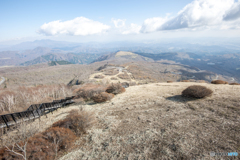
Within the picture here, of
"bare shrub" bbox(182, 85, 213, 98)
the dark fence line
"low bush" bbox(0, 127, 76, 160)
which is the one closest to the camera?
"low bush" bbox(0, 127, 76, 160)

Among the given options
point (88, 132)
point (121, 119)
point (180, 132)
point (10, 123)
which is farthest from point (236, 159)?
point (10, 123)

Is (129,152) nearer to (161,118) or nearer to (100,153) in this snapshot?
(100,153)

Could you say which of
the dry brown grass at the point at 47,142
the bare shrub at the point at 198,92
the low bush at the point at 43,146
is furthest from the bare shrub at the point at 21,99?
the bare shrub at the point at 198,92

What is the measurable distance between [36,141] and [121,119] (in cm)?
612

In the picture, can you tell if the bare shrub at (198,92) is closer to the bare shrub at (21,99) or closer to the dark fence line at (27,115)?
the dark fence line at (27,115)

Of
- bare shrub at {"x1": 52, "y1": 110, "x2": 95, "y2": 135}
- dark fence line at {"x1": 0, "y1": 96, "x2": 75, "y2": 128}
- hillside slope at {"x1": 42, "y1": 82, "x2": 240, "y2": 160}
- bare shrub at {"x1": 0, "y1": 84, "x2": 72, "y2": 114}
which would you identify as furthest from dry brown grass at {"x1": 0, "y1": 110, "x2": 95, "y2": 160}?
bare shrub at {"x1": 0, "y1": 84, "x2": 72, "y2": 114}

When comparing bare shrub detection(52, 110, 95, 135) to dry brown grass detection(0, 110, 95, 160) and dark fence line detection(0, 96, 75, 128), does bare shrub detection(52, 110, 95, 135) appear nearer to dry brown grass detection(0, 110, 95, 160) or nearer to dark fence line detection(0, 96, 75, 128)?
dry brown grass detection(0, 110, 95, 160)


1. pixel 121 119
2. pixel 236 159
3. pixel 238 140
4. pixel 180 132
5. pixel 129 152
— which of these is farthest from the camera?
pixel 121 119

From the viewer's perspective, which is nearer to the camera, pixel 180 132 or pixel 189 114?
pixel 180 132

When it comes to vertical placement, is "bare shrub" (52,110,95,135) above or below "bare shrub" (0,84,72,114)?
above

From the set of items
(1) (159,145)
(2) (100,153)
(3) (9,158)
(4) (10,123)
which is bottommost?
(4) (10,123)

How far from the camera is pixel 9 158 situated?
17.0 ft

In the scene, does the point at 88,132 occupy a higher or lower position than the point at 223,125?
lower

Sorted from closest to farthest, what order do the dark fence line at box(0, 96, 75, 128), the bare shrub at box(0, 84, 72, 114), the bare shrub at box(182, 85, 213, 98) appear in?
1. the dark fence line at box(0, 96, 75, 128)
2. the bare shrub at box(182, 85, 213, 98)
3. the bare shrub at box(0, 84, 72, 114)
